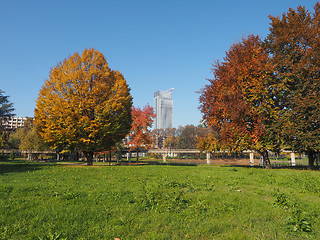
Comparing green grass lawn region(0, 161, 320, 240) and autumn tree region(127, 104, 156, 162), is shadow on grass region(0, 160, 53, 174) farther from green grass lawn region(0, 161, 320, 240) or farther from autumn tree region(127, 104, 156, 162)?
autumn tree region(127, 104, 156, 162)

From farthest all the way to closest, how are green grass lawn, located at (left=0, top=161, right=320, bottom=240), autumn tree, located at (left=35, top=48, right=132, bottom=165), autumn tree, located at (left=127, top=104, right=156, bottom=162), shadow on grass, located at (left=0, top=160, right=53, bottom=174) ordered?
autumn tree, located at (left=127, top=104, right=156, bottom=162)
autumn tree, located at (left=35, top=48, right=132, bottom=165)
shadow on grass, located at (left=0, top=160, right=53, bottom=174)
green grass lawn, located at (left=0, top=161, right=320, bottom=240)

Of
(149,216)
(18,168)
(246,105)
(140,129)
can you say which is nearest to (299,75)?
(246,105)

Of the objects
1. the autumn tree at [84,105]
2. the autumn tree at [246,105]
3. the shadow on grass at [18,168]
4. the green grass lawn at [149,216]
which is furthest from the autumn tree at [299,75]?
the shadow on grass at [18,168]

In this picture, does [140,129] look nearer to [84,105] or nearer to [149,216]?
[84,105]

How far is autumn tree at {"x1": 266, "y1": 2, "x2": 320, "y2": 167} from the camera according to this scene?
22516 millimetres

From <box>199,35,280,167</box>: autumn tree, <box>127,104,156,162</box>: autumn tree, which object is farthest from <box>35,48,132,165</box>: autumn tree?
<box>127,104,156,162</box>: autumn tree

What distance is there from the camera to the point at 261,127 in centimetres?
2302

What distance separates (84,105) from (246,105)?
736 inches

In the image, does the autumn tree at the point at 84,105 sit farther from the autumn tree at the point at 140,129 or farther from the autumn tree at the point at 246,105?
the autumn tree at the point at 140,129

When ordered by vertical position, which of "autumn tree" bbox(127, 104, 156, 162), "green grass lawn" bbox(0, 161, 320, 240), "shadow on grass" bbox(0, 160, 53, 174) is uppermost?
"autumn tree" bbox(127, 104, 156, 162)

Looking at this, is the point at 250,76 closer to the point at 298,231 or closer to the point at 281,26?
the point at 281,26

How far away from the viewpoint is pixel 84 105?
1076 inches

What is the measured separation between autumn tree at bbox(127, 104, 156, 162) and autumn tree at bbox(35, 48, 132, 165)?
17.4m

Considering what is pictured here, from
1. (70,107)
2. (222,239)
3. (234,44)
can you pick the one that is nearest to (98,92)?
(70,107)
